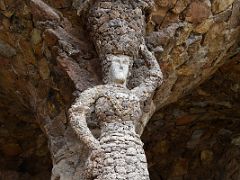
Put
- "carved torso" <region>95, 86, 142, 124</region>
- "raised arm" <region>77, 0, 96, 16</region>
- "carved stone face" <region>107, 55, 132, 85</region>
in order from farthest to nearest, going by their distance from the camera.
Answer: "raised arm" <region>77, 0, 96, 16</region>, "carved stone face" <region>107, 55, 132, 85</region>, "carved torso" <region>95, 86, 142, 124</region>

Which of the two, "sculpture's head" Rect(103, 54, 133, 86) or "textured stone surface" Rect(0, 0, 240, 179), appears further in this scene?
"textured stone surface" Rect(0, 0, 240, 179)

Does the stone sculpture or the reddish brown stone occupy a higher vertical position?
the reddish brown stone

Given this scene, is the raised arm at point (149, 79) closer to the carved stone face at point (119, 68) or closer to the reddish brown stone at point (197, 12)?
the carved stone face at point (119, 68)

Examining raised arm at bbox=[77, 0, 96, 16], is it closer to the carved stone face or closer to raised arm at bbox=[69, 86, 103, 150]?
the carved stone face

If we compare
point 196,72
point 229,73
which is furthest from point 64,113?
point 229,73

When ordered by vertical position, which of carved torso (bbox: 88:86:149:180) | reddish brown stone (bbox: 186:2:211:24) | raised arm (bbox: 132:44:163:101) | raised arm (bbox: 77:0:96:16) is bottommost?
carved torso (bbox: 88:86:149:180)

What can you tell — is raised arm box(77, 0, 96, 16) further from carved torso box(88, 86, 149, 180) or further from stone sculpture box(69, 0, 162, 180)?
carved torso box(88, 86, 149, 180)

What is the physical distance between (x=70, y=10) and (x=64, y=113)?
1.62 feet

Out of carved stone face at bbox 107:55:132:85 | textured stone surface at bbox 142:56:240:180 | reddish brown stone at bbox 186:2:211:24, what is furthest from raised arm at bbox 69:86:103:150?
textured stone surface at bbox 142:56:240:180

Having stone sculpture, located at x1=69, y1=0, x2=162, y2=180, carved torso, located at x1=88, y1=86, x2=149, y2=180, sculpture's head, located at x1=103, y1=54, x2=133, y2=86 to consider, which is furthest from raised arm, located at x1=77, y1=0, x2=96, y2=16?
carved torso, located at x1=88, y1=86, x2=149, y2=180

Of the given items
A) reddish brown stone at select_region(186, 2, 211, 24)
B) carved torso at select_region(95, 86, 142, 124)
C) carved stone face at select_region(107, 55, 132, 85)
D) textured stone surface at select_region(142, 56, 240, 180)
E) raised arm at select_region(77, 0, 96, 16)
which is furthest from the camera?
textured stone surface at select_region(142, 56, 240, 180)

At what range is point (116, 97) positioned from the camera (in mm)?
2068

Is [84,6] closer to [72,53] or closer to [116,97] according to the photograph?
[72,53]

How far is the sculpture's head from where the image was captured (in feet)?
7.08
